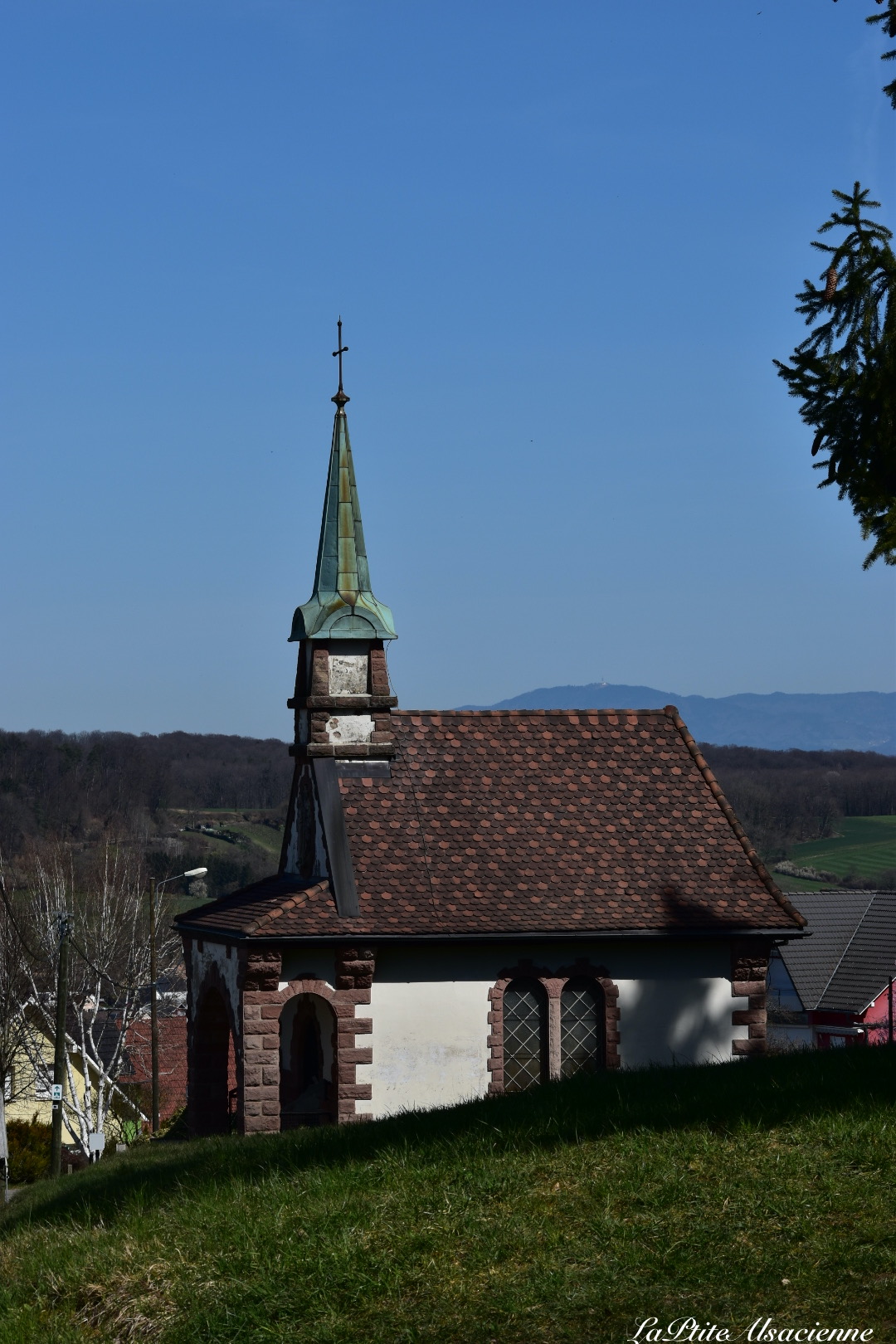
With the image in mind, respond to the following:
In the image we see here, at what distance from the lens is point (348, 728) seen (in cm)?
2428

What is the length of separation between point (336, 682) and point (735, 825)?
21.9 ft

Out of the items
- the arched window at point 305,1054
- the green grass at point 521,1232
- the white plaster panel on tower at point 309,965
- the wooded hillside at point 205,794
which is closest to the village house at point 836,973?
the arched window at point 305,1054

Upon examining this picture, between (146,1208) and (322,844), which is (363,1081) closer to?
(322,844)

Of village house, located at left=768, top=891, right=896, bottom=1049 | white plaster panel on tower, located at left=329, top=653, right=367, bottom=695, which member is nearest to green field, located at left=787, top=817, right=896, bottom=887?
village house, located at left=768, top=891, right=896, bottom=1049

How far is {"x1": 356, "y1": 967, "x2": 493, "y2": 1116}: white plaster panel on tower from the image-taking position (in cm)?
2180

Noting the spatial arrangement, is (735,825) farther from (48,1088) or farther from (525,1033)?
(48,1088)

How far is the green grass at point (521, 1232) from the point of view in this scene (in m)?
9.13

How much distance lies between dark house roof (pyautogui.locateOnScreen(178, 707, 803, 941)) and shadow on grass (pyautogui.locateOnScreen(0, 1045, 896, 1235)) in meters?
7.09

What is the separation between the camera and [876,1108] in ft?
38.2

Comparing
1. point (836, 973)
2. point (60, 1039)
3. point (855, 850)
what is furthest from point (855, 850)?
point (60, 1039)

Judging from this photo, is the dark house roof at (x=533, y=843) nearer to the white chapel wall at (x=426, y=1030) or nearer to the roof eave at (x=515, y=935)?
the roof eave at (x=515, y=935)

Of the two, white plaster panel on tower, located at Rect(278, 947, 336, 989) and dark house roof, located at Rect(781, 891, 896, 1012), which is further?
dark house roof, located at Rect(781, 891, 896, 1012)

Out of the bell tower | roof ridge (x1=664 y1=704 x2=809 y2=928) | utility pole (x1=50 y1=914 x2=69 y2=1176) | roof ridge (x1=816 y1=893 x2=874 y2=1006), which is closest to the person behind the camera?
roof ridge (x1=664 y1=704 x2=809 y2=928)

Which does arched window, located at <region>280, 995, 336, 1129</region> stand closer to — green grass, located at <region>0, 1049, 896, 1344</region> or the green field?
green grass, located at <region>0, 1049, 896, 1344</region>
